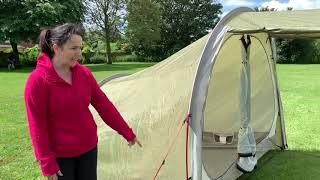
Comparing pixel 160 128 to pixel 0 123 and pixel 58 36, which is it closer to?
pixel 58 36

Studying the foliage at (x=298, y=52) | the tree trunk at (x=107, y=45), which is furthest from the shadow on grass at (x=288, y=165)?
the tree trunk at (x=107, y=45)

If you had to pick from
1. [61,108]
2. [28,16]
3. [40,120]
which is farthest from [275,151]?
[28,16]

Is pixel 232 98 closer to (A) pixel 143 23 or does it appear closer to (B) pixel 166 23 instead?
(A) pixel 143 23

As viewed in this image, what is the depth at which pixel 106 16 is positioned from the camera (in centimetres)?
3969

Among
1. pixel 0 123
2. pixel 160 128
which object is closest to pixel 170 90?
pixel 160 128

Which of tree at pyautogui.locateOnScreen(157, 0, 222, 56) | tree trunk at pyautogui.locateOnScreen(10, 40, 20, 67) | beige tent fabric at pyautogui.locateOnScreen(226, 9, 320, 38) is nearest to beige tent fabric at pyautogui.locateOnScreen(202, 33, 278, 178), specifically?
beige tent fabric at pyautogui.locateOnScreen(226, 9, 320, 38)

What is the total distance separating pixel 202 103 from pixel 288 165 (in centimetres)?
257

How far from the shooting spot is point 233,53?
5875 millimetres

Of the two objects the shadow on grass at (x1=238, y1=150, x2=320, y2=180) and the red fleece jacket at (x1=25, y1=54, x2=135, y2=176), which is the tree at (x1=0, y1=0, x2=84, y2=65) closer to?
the shadow on grass at (x1=238, y1=150, x2=320, y2=180)

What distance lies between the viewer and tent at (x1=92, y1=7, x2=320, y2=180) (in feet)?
14.3

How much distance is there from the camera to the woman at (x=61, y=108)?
117 inches

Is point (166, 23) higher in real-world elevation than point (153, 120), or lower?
higher

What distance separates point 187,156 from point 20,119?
642 centimetres

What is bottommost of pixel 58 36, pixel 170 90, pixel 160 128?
pixel 160 128
